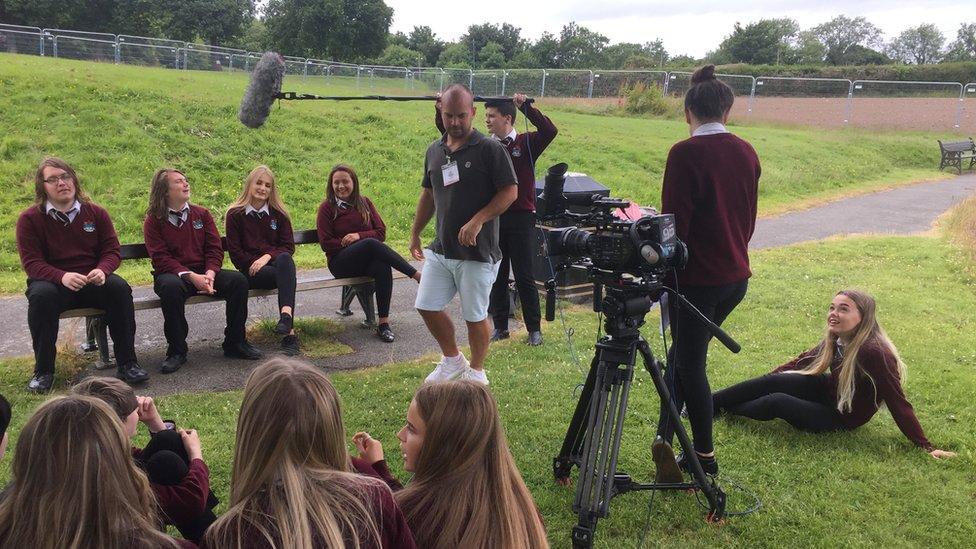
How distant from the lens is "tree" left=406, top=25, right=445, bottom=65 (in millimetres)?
69000

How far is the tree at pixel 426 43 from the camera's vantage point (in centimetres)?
6900

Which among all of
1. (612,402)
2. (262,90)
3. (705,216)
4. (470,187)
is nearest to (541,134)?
(470,187)

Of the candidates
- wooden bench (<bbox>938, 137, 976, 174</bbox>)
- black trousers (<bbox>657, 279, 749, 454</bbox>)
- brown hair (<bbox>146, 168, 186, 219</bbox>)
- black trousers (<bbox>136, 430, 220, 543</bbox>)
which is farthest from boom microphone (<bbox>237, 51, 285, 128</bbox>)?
wooden bench (<bbox>938, 137, 976, 174</bbox>)

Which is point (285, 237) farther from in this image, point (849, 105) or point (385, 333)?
point (849, 105)

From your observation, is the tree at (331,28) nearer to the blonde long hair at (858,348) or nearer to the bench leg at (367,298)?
the bench leg at (367,298)

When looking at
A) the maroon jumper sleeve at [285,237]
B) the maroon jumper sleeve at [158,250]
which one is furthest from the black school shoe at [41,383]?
the maroon jumper sleeve at [285,237]

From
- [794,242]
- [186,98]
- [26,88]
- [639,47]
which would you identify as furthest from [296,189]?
[639,47]

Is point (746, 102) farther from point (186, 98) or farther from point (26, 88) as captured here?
point (26, 88)

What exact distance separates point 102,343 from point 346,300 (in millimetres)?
2157

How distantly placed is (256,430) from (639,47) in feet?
251

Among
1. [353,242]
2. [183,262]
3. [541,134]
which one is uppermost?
[541,134]

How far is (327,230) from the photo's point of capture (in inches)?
250

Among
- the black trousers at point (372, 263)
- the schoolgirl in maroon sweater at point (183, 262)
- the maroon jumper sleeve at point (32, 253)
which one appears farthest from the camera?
the black trousers at point (372, 263)

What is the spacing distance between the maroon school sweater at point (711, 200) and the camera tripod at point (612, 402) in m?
0.30
